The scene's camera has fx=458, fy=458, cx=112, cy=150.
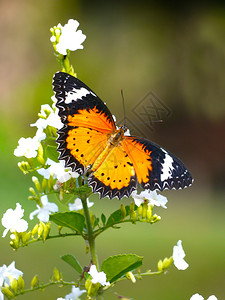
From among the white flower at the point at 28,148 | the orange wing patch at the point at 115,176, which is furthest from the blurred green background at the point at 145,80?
the white flower at the point at 28,148

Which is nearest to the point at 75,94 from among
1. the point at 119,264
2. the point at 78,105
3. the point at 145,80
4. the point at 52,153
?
the point at 78,105

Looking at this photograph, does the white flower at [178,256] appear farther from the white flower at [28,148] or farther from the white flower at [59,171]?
the white flower at [28,148]

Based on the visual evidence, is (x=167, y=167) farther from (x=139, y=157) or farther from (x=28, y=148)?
(x=28, y=148)

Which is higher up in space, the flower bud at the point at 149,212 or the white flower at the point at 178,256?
the flower bud at the point at 149,212

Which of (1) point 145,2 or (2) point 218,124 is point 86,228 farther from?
(1) point 145,2

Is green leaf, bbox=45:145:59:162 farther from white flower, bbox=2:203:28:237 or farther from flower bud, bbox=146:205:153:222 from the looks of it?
flower bud, bbox=146:205:153:222

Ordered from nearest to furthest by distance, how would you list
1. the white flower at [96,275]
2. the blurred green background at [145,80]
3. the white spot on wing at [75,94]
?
the white flower at [96,275]
the white spot on wing at [75,94]
the blurred green background at [145,80]

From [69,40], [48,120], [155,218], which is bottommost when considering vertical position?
[155,218]
